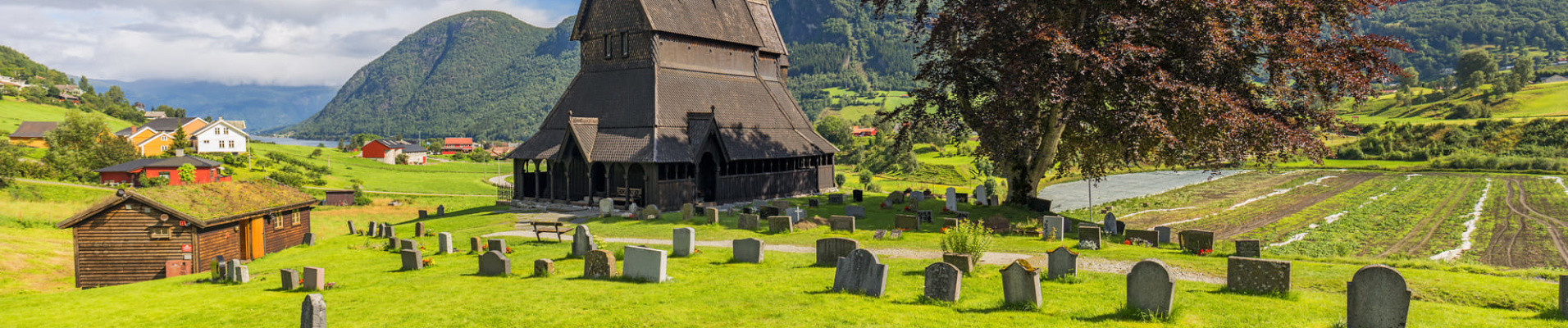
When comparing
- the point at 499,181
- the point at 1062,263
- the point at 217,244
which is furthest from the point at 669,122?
the point at 499,181

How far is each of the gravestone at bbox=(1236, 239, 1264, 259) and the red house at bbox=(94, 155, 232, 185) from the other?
242ft

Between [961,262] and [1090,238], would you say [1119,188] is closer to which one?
[1090,238]

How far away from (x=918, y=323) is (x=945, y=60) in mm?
19848

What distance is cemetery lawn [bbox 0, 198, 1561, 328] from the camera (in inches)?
437

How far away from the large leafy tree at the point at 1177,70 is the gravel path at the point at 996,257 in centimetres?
649

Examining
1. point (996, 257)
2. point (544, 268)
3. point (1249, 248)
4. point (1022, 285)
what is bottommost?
point (996, 257)

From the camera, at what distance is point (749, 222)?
26.3 meters

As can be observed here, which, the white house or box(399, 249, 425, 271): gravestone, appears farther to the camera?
the white house

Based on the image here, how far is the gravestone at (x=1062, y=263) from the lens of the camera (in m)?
14.2

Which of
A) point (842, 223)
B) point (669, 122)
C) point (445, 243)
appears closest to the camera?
point (445, 243)

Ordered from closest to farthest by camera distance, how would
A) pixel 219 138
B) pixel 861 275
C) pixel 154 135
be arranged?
pixel 861 275, pixel 154 135, pixel 219 138

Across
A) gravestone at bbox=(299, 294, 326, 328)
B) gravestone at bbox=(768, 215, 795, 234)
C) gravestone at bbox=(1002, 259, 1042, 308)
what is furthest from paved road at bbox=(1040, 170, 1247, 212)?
gravestone at bbox=(299, 294, 326, 328)

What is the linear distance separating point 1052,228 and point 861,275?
11.9m

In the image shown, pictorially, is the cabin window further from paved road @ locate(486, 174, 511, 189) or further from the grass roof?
paved road @ locate(486, 174, 511, 189)
